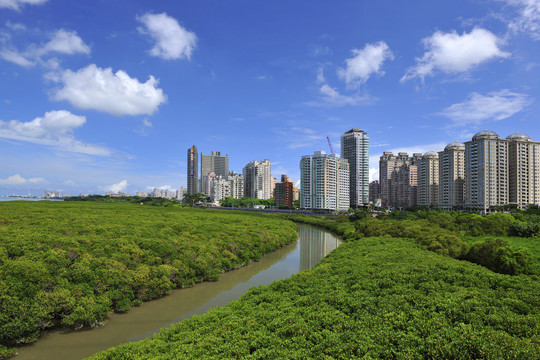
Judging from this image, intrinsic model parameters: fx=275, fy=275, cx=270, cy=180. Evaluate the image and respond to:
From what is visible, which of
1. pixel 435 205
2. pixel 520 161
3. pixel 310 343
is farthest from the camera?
pixel 435 205

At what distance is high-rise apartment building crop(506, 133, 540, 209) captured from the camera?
3280 inches

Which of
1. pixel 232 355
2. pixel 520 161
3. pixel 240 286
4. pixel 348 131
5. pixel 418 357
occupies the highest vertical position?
pixel 348 131

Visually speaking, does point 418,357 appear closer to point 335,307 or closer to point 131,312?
point 335,307

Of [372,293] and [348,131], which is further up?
[348,131]

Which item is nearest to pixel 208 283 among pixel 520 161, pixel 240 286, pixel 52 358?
pixel 240 286

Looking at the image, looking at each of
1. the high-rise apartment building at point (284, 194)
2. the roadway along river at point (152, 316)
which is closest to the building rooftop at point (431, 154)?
the high-rise apartment building at point (284, 194)

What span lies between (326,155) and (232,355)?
105 meters

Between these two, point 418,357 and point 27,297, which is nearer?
point 418,357

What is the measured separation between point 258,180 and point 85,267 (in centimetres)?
14733

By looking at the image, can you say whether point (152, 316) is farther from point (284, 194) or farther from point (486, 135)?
point (284, 194)

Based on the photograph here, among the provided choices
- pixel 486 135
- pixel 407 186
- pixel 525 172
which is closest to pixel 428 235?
pixel 486 135

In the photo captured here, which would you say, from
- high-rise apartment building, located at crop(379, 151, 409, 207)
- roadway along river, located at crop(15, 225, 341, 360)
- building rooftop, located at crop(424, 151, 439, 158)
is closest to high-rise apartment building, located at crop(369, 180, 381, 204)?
high-rise apartment building, located at crop(379, 151, 409, 207)

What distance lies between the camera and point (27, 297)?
11.8 meters

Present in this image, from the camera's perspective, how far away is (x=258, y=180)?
162 metres
